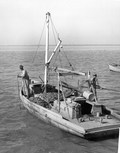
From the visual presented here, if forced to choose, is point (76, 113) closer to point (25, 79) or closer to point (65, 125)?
point (65, 125)

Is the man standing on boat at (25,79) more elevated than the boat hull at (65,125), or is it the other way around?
the man standing on boat at (25,79)

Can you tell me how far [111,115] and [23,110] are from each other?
23.7ft

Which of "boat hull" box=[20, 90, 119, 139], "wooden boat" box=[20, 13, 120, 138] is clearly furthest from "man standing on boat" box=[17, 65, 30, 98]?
"boat hull" box=[20, 90, 119, 139]

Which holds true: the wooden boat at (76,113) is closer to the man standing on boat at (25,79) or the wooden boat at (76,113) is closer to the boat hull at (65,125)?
the boat hull at (65,125)

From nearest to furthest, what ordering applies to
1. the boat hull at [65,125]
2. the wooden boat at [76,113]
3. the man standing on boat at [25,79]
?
1. the boat hull at [65,125]
2. the wooden boat at [76,113]
3. the man standing on boat at [25,79]

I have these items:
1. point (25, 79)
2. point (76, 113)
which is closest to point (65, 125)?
point (76, 113)

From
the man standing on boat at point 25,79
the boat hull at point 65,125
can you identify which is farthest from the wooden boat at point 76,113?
the man standing on boat at point 25,79

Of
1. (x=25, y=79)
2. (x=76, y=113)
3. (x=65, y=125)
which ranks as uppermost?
(x=25, y=79)

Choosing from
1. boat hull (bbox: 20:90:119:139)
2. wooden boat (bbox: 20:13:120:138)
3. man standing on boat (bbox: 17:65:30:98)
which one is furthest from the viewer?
man standing on boat (bbox: 17:65:30:98)

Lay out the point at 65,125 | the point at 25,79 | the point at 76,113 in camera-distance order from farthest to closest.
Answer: the point at 25,79 < the point at 76,113 < the point at 65,125

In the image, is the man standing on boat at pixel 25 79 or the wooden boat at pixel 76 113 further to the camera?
the man standing on boat at pixel 25 79

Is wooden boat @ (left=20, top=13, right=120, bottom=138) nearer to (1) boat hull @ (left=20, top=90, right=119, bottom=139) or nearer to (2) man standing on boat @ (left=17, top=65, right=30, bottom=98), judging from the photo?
(1) boat hull @ (left=20, top=90, right=119, bottom=139)

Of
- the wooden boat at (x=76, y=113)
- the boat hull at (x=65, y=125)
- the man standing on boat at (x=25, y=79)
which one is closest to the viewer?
the boat hull at (x=65, y=125)

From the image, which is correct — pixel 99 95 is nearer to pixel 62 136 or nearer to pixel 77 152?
pixel 62 136
